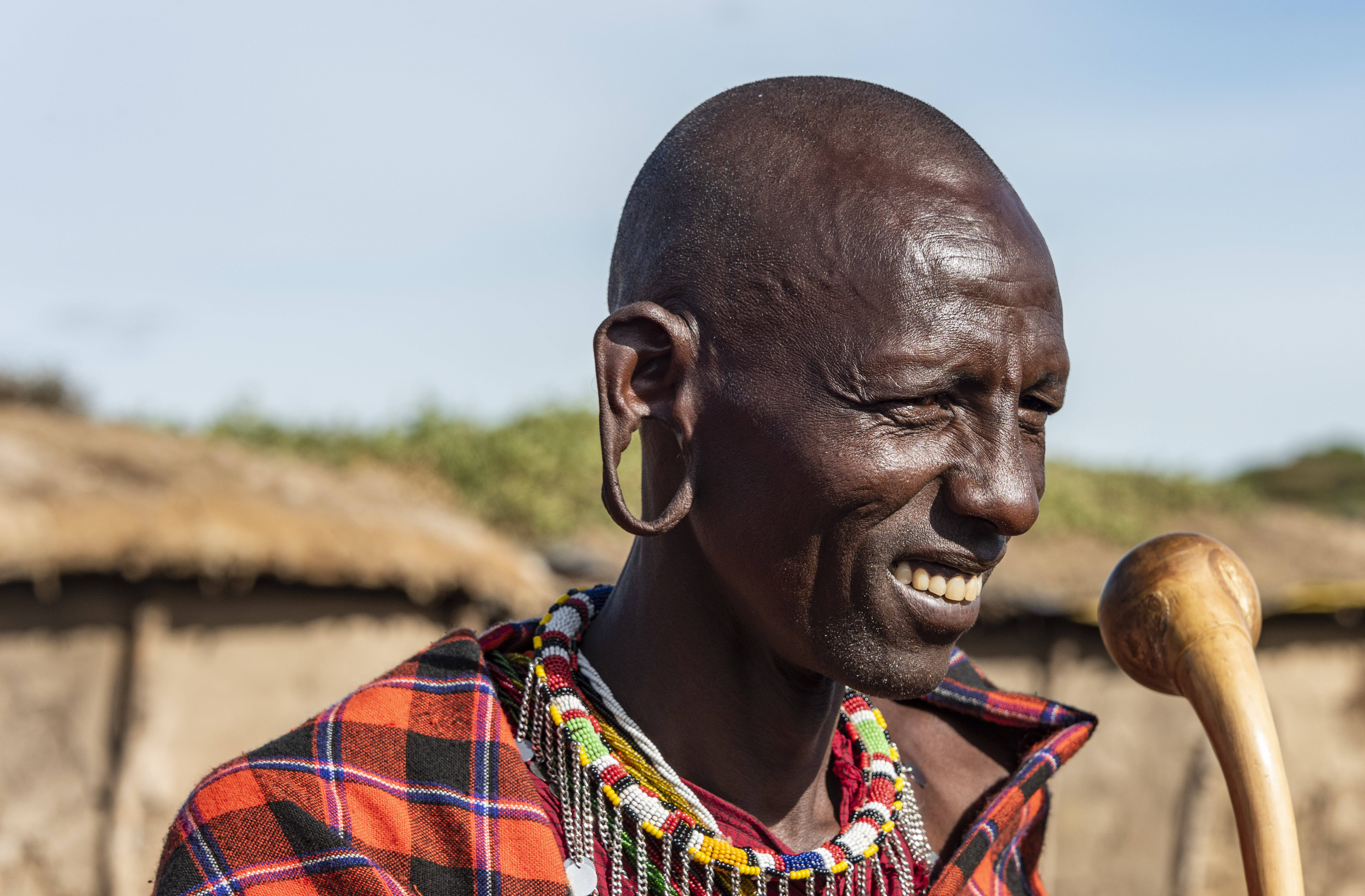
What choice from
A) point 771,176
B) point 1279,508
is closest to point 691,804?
point 771,176

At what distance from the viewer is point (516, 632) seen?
2.13 metres

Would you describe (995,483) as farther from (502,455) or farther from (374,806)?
(502,455)

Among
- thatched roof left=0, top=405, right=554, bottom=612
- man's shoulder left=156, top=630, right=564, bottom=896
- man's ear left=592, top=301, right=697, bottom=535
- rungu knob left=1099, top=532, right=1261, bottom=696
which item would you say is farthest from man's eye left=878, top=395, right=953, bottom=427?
thatched roof left=0, top=405, right=554, bottom=612

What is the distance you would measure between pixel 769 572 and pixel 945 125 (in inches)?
26.6

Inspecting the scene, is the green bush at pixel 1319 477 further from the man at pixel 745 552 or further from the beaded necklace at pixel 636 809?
the man at pixel 745 552

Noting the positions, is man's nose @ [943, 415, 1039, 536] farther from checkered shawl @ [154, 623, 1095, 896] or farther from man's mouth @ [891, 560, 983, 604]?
checkered shawl @ [154, 623, 1095, 896]

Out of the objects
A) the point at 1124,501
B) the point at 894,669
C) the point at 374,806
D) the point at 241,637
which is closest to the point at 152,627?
the point at 241,637

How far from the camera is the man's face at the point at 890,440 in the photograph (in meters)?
1.64

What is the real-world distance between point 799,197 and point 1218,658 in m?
0.92

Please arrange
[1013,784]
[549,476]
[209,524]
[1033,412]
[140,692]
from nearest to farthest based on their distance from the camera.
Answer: [1033,412], [1013,784], [140,692], [209,524], [549,476]

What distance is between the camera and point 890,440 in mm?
1641

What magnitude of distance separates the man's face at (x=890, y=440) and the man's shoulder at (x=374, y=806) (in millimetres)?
469

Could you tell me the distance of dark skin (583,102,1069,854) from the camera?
1641 millimetres

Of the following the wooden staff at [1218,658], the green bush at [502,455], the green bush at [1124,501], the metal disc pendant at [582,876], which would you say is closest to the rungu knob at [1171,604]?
the wooden staff at [1218,658]
